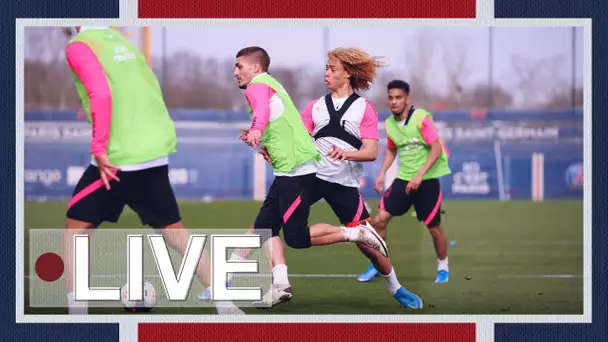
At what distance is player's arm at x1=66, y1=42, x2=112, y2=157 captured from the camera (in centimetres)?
687

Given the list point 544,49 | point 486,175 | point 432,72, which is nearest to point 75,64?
point 544,49

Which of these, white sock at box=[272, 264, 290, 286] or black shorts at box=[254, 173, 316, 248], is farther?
white sock at box=[272, 264, 290, 286]

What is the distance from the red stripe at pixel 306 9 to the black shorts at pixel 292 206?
92cm

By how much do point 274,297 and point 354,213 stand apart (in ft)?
2.17

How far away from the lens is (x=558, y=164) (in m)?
10.2

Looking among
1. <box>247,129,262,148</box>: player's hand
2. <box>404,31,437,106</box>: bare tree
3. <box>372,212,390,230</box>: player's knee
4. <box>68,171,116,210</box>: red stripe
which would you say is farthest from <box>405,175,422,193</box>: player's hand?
<box>68,171,116,210</box>: red stripe

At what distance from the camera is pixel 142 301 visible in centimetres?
744

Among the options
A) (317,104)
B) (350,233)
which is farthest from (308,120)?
(350,233)

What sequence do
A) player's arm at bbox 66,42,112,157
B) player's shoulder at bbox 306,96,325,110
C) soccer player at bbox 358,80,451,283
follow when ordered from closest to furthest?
player's arm at bbox 66,42,112,157 < player's shoulder at bbox 306,96,325,110 < soccer player at bbox 358,80,451,283

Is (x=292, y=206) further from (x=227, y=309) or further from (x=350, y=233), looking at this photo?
(x=227, y=309)

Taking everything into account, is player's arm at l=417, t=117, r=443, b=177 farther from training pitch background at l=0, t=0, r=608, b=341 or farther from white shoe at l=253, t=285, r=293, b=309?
white shoe at l=253, t=285, r=293, b=309

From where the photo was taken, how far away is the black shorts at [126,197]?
22.9 ft

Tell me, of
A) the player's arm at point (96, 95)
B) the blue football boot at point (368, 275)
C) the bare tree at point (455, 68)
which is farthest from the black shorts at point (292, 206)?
the bare tree at point (455, 68)

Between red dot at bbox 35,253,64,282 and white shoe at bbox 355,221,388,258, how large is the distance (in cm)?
170
